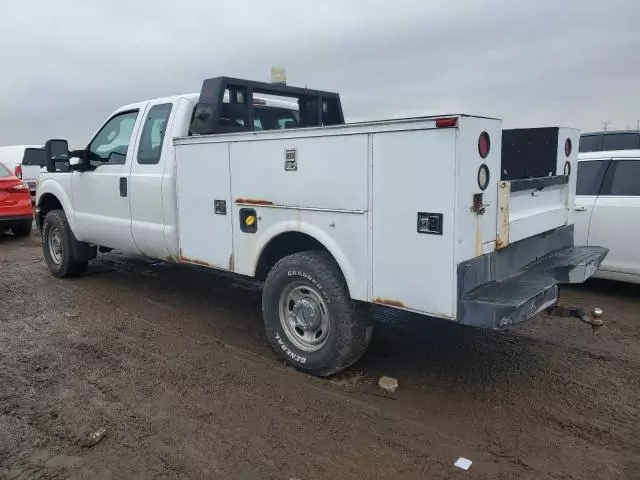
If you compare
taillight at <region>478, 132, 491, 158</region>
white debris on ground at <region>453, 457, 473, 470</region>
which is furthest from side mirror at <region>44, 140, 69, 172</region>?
white debris on ground at <region>453, 457, 473, 470</region>

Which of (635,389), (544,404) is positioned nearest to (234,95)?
(544,404)

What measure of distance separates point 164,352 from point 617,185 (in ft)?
16.9

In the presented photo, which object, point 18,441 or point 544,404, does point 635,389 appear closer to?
point 544,404

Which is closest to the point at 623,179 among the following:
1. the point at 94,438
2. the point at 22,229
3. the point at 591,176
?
the point at 591,176

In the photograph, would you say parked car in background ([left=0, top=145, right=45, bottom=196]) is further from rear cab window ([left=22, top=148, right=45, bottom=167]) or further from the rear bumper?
the rear bumper

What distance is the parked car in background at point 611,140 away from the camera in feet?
32.4

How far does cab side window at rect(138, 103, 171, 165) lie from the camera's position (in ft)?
18.1

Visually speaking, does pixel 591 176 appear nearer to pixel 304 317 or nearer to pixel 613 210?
pixel 613 210

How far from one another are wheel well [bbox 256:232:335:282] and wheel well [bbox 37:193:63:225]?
4239mm

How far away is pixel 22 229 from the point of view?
39.3 feet

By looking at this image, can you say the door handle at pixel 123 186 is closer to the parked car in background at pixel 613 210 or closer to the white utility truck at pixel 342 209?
the white utility truck at pixel 342 209

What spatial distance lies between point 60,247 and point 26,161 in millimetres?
11770

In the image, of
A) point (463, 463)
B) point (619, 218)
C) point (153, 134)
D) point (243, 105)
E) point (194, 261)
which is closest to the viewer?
point (463, 463)

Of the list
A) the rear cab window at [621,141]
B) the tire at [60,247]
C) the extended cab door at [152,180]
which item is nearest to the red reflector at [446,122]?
the extended cab door at [152,180]
